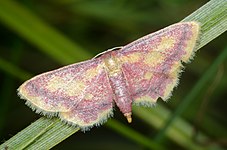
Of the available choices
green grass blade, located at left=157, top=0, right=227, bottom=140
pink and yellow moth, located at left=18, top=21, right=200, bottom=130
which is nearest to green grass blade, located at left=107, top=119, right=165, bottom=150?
pink and yellow moth, located at left=18, top=21, right=200, bottom=130

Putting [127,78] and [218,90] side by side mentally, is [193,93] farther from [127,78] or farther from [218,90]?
[218,90]

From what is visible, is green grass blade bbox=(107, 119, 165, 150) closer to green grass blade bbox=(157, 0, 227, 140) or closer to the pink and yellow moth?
the pink and yellow moth

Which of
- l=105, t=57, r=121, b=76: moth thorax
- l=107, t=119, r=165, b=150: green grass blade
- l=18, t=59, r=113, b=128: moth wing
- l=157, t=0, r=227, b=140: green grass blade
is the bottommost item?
l=107, t=119, r=165, b=150: green grass blade

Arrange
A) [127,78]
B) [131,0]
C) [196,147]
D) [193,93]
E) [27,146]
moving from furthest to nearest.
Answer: [131,0], [196,147], [193,93], [127,78], [27,146]

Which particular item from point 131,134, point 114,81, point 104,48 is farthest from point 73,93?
point 104,48

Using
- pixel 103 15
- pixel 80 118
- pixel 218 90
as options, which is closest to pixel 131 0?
pixel 103 15

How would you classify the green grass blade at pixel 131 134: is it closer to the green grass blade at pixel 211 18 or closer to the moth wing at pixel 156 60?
the moth wing at pixel 156 60

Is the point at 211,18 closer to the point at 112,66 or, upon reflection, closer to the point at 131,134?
the point at 112,66
